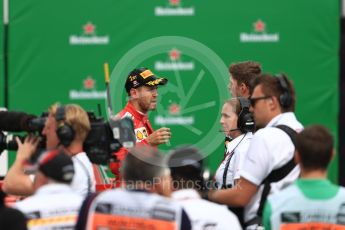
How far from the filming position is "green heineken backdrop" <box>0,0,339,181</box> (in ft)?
35.4

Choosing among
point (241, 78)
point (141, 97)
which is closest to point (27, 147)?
point (241, 78)

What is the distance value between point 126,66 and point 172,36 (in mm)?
3020

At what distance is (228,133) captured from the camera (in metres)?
7.53

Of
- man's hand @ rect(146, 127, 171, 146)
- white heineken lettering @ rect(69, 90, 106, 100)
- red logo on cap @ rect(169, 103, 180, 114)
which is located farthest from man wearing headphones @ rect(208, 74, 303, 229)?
white heineken lettering @ rect(69, 90, 106, 100)

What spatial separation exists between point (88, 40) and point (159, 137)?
3.21m

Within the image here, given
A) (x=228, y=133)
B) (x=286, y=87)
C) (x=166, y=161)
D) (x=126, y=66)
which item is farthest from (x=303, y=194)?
(x=126, y=66)

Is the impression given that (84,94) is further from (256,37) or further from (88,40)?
(256,37)

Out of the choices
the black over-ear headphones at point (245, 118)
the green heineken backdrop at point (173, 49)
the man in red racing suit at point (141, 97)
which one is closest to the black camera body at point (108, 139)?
the black over-ear headphones at point (245, 118)

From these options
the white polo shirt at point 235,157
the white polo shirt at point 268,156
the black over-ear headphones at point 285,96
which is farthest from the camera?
the white polo shirt at point 235,157

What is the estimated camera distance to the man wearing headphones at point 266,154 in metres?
6.26

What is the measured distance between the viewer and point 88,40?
1086cm

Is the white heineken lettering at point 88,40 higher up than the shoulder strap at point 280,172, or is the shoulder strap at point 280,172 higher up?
the white heineken lettering at point 88,40

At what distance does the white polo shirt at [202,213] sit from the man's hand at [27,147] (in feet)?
4.00

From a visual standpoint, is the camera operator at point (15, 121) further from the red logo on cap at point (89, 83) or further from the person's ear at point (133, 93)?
the red logo on cap at point (89, 83)
